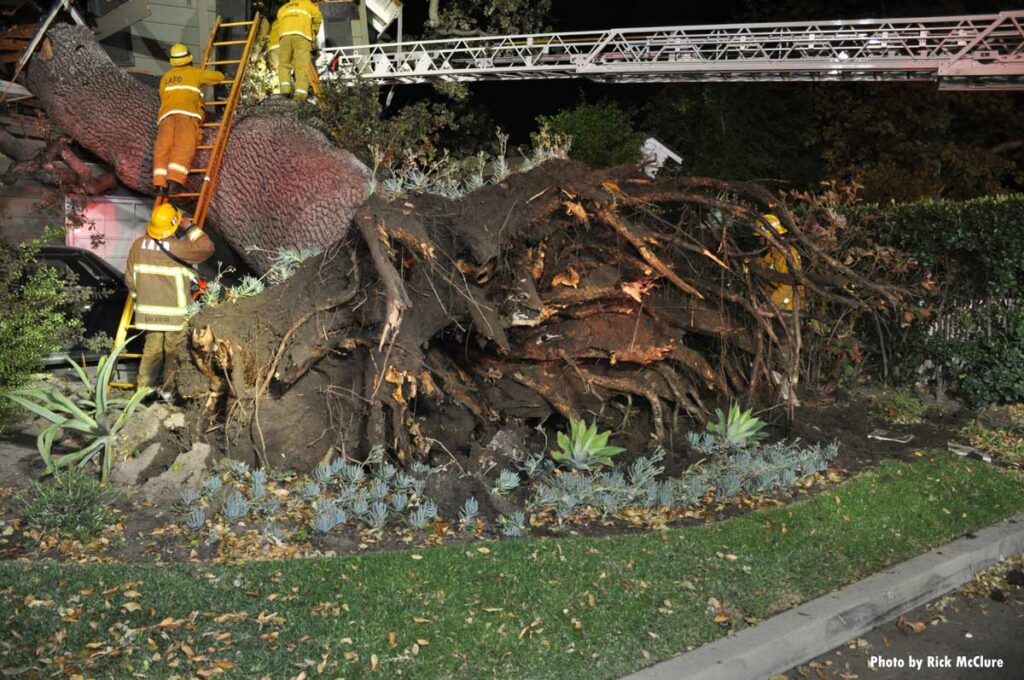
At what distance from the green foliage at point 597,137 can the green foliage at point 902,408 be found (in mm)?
7178

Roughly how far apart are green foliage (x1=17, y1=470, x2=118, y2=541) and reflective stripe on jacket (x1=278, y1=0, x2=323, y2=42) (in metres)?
6.66

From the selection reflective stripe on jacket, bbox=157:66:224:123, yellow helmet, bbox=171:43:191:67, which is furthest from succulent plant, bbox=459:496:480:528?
yellow helmet, bbox=171:43:191:67

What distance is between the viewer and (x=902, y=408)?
31.2ft

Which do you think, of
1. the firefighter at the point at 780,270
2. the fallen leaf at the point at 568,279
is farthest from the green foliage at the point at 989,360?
the fallen leaf at the point at 568,279

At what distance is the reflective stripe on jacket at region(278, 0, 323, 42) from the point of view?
10837mm

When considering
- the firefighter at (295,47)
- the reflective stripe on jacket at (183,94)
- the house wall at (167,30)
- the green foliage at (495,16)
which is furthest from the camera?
the green foliage at (495,16)

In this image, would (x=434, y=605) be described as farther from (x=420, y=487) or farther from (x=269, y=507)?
(x=269, y=507)

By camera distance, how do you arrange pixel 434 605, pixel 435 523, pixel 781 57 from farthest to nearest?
pixel 781 57 → pixel 435 523 → pixel 434 605

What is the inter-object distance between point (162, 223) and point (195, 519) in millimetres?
3919

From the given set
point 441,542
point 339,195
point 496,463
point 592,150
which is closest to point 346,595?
point 441,542

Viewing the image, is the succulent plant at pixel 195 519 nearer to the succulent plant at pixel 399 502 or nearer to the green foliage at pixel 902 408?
the succulent plant at pixel 399 502

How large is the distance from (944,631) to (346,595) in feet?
11.5

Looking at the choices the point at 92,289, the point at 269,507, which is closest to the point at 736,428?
the point at 269,507

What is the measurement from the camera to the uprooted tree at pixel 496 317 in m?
6.62
